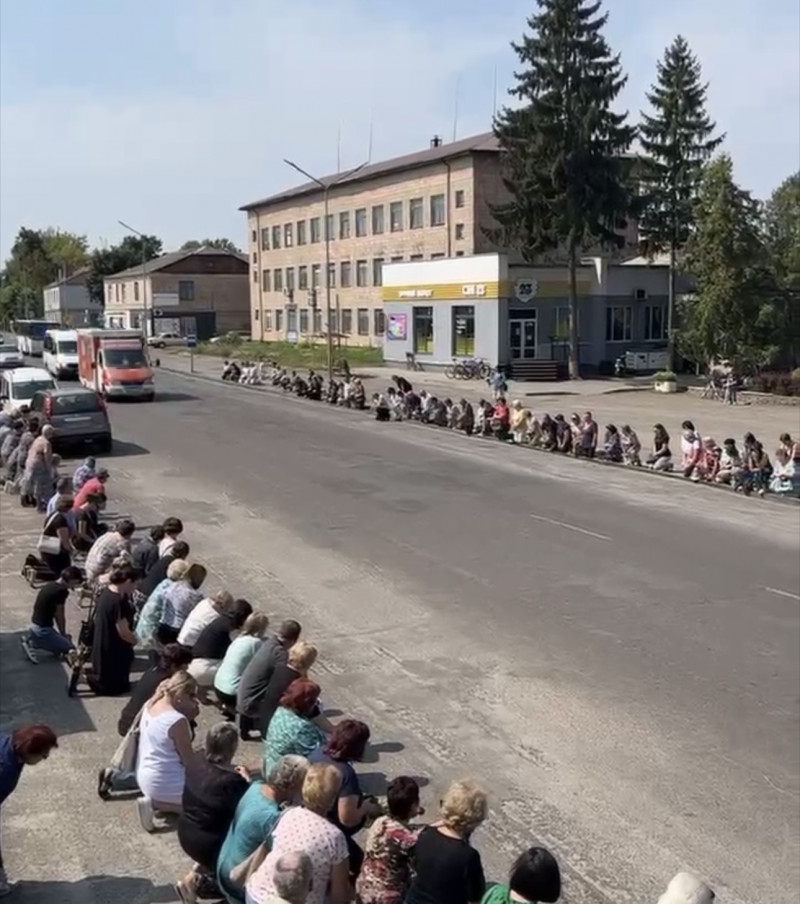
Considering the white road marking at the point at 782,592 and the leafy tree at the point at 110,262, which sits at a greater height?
the leafy tree at the point at 110,262

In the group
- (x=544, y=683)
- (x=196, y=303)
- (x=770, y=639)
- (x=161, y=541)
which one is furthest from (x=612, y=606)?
(x=196, y=303)

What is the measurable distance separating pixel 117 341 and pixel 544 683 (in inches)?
1324

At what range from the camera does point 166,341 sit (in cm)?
9131

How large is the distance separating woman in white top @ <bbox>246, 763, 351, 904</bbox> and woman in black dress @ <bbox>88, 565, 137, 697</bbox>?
184 inches

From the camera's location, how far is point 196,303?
330ft

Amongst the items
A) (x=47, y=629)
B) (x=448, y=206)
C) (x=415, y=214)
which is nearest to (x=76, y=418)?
(x=47, y=629)

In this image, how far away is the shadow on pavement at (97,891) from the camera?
22.8 ft

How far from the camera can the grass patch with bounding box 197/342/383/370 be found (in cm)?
6512

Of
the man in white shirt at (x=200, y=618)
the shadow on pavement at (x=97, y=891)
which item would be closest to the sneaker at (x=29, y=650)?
the man in white shirt at (x=200, y=618)

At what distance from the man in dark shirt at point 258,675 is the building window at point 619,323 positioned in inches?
1903

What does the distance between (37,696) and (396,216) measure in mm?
62650

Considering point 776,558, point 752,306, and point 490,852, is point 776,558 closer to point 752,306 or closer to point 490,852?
point 490,852

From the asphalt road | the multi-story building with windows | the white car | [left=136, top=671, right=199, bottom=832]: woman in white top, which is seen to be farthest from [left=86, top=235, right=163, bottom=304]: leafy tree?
[left=136, top=671, right=199, bottom=832]: woman in white top

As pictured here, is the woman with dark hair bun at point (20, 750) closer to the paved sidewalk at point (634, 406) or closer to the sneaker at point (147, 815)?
the sneaker at point (147, 815)
